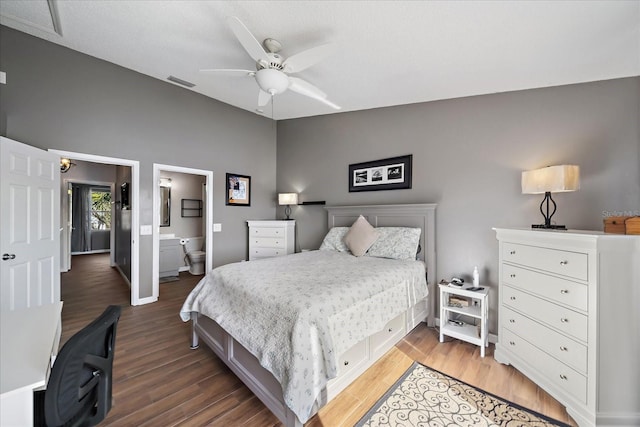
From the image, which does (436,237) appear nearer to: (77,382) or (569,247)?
(569,247)

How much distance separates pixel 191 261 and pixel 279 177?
106 inches

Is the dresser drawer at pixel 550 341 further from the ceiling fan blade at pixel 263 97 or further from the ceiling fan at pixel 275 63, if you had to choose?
the ceiling fan blade at pixel 263 97

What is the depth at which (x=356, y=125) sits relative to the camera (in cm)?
404

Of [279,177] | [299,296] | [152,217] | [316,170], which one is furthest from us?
[279,177]

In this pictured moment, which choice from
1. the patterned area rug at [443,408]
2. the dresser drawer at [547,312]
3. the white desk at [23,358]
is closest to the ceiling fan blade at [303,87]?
the white desk at [23,358]

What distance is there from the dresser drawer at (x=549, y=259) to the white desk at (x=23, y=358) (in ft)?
9.39

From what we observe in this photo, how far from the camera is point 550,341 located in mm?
1904

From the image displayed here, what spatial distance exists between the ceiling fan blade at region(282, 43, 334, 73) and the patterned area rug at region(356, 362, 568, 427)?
8.92 ft

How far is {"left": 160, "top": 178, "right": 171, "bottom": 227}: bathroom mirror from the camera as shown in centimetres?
591

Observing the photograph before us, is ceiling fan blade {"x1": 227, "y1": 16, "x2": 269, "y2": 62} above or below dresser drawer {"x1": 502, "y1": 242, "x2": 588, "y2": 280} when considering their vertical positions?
above

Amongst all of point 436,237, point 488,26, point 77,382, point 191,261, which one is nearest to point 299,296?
point 77,382

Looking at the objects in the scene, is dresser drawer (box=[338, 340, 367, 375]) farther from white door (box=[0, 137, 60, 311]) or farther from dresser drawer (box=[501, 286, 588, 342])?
white door (box=[0, 137, 60, 311])

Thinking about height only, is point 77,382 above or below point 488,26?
below

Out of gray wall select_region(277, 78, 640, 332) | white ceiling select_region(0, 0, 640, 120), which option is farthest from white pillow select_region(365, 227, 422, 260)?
white ceiling select_region(0, 0, 640, 120)
